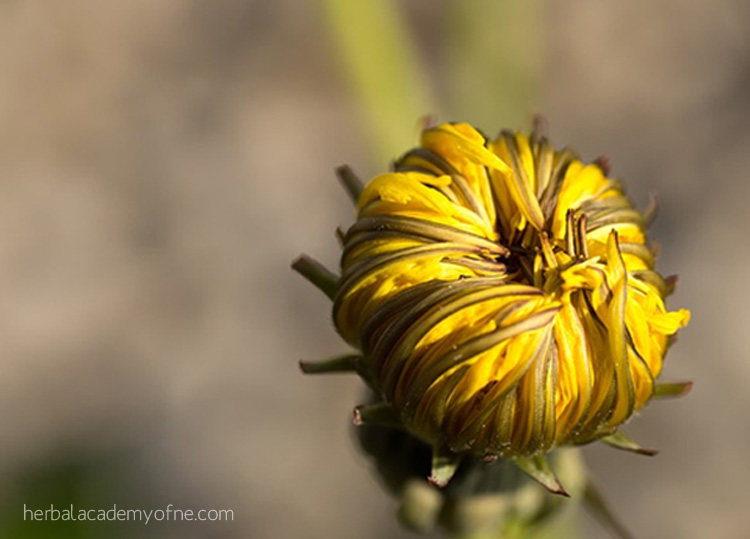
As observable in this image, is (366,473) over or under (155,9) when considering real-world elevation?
under

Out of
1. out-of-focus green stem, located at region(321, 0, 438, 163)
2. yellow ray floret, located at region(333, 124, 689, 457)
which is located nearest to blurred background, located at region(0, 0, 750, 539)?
out-of-focus green stem, located at region(321, 0, 438, 163)

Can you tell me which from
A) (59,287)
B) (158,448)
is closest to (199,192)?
(59,287)

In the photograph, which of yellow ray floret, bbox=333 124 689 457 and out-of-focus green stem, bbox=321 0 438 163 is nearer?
yellow ray floret, bbox=333 124 689 457

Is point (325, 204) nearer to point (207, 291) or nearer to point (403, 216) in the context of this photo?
point (207, 291)

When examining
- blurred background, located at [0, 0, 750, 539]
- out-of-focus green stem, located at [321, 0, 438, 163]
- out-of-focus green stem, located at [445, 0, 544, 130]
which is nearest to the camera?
out-of-focus green stem, located at [321, 0, 438, 163]

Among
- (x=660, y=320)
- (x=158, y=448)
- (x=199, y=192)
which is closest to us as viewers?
(x=660, y=320)

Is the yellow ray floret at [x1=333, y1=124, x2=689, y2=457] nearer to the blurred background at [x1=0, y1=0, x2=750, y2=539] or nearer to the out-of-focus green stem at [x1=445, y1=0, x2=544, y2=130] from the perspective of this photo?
the out-of-focus green stem at [x1=445, y1=0, x2=544, y2=130]

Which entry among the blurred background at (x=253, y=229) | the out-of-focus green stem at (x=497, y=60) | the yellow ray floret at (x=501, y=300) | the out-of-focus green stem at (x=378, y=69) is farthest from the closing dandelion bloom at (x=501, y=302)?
the blurred background at (x=253, y=229)
